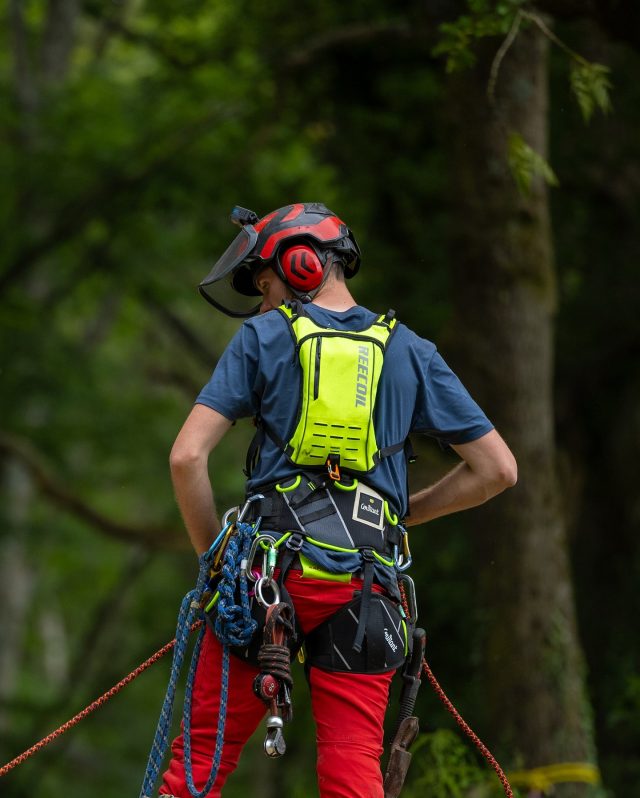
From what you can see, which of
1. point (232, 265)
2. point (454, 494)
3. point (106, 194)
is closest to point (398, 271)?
point (106, 194)

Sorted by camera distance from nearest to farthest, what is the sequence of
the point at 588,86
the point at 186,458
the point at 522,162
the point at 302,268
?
the point at 186,458, the point at 302,268, the point at 588,86, the point at 522,162

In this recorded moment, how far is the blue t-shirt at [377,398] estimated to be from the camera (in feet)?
12.5

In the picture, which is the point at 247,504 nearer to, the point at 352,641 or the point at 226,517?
the point at 226,517

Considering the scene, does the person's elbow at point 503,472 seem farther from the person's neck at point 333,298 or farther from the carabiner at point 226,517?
the carabiner at point 226,517

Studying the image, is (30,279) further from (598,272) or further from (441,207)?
(598,272)

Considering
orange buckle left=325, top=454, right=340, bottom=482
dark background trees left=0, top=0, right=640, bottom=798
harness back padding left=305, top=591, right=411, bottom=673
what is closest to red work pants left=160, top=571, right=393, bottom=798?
harness back padding left=305, top=591, right=411, bottom=673

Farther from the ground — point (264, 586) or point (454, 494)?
point (454, 494)

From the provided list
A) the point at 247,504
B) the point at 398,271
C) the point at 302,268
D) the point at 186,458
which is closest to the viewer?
the point at 186,458

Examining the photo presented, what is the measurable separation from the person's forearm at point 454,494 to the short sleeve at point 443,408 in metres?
0.21

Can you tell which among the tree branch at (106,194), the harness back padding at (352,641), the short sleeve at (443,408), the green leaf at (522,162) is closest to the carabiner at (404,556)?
the harness back padding at (352,641)

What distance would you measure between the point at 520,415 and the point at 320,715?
4762mm

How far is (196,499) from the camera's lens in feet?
12.6

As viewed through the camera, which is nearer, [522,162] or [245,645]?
[245,645]


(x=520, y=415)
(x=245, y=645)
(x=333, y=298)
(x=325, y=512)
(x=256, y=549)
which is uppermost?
(x=520, y=415)
